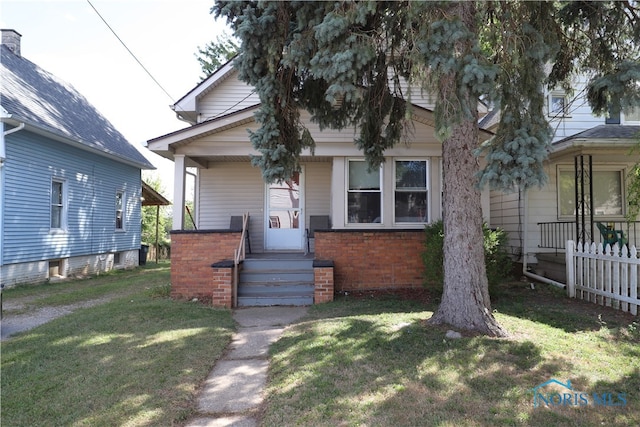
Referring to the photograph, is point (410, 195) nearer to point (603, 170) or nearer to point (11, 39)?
point (603, 170)

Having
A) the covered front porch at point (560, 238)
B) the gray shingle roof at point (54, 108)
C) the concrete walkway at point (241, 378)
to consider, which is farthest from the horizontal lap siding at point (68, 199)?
the covered front porch at point (560, 238)

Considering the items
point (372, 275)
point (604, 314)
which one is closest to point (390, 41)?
point (372, 275)

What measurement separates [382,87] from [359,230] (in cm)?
296

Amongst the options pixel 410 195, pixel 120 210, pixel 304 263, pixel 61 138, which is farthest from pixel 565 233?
pixel 120 210

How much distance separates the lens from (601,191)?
401 inches

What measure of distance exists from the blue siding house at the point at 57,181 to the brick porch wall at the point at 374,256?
7.81 meters

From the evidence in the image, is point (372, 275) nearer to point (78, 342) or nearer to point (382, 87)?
point (382, 87)

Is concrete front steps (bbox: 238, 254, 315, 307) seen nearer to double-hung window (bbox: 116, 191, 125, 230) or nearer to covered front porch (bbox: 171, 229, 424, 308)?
covered front porch (bbox: 171, 229, 424, 308)

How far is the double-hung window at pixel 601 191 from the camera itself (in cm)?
1014

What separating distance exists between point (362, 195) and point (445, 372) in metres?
5.62

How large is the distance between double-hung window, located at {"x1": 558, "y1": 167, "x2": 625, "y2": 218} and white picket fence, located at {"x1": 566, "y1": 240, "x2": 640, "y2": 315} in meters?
3.07

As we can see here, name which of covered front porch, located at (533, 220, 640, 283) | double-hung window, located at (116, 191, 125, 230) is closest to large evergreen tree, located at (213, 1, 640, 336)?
covered front porch, located at (533, 220, 640, 283)

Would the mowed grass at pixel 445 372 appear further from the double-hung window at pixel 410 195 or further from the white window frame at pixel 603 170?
the white window frame at pixel 603 170

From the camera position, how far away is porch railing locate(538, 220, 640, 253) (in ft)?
31.7
